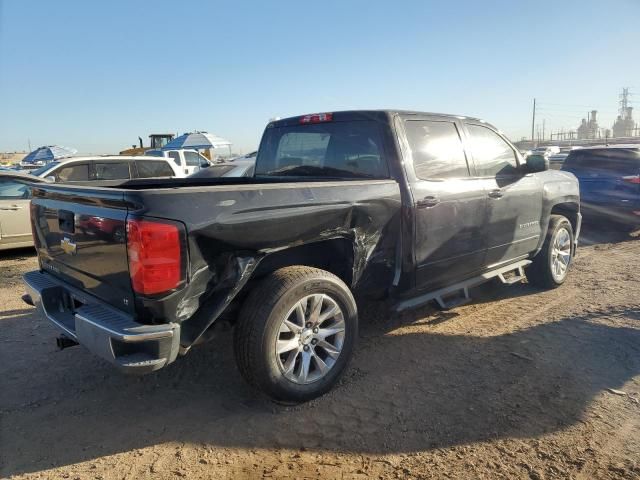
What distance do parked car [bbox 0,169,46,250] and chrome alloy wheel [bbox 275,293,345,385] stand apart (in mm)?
6347

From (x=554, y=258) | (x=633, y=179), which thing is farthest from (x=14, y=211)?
(x=633, y=179)

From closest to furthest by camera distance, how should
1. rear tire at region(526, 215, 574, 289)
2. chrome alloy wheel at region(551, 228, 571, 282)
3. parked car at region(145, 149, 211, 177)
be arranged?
rear tire at region(526, 215, 574, 289), chrome alloy wheel at region(551, 228, 571, 282), parked car at region(145, 149, 211, 177)

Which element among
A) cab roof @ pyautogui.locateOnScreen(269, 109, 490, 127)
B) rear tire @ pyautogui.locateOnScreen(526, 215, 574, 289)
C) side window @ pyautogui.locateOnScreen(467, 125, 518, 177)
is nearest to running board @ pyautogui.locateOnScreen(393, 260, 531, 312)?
rear tire @ pyautogui.locateOnScreen(526, 215, 574, 289)

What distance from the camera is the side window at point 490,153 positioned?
4523 millimetres

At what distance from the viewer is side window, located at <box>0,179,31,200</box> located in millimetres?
7820

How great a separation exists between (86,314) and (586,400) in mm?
3271

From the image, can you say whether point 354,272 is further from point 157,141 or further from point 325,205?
point 157,141

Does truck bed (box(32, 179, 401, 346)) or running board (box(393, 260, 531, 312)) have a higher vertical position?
truck bed (box(32, 179, 401, 346))

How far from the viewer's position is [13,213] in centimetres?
766

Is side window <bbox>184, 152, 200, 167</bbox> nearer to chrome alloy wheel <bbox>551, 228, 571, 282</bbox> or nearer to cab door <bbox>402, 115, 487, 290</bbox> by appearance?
chrome alloy wheel <bbox>551, 228, 571, 282</bbox>

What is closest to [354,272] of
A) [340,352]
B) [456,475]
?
[340,352]

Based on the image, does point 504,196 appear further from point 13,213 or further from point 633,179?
point 13,213

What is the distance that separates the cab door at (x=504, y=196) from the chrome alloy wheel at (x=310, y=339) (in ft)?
6.64

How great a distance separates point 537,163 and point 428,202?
171 cm
